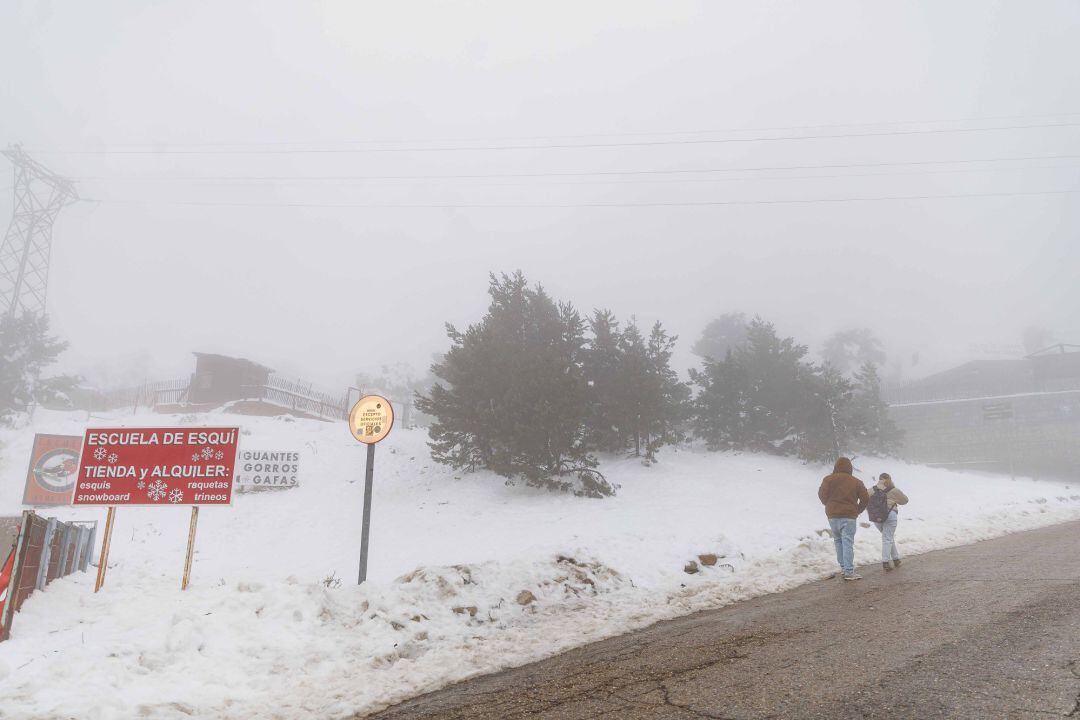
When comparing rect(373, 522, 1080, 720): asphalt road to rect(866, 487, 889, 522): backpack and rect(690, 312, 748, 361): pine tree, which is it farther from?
rect(690, 312, 748, 361): pine tree

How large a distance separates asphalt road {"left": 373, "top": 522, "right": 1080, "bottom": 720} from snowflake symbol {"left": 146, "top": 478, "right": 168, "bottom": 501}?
6980mm

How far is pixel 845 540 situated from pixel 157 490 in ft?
39.6

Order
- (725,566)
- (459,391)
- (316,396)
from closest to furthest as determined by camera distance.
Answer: (725,566) < (459,391) < (316,396)

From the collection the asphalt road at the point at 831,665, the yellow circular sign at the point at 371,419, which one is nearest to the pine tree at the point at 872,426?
the asphalt road at the point at 831,665

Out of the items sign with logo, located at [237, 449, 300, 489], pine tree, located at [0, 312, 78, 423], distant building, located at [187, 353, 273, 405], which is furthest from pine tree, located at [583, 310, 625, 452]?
pine tree, located at [0, 312, 78, 423]

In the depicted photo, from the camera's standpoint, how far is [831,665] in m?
4.64

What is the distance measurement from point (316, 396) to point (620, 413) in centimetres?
2162

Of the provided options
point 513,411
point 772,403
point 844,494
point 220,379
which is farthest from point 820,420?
point 220,379

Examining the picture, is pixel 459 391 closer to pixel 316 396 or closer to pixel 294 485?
pixel 294 485

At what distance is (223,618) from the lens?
6883 mm

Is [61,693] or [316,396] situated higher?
[316,396]

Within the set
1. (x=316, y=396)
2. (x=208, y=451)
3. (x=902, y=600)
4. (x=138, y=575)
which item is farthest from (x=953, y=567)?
(x=316, y=396)

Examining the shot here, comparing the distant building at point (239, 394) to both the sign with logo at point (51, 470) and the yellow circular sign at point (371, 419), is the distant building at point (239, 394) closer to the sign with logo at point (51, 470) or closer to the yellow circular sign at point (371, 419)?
the sign with logo at point (51, 470)

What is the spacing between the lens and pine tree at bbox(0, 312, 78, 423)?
3052cm
